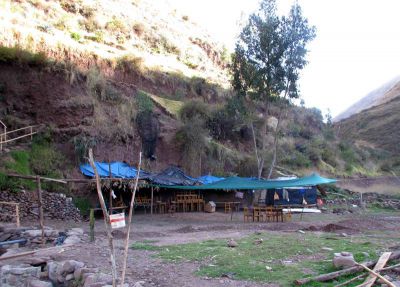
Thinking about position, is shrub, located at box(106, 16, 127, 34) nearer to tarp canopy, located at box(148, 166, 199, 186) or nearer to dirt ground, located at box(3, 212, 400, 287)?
tarp canopy, located at box(148, 166, 199, 186)

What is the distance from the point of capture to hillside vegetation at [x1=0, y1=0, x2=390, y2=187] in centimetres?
1811

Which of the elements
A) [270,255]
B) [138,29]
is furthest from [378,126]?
[270,255]

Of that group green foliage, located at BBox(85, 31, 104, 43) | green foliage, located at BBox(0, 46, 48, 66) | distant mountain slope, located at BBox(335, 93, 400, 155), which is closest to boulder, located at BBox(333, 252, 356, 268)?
green foliage, located at BBox(0, 46, 48, 66)

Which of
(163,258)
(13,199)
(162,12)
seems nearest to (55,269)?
(163,258)

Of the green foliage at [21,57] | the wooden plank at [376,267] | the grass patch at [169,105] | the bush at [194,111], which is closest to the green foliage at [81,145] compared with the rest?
the green foliage at [21,57]

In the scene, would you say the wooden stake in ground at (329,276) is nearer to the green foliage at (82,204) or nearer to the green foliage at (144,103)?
the green foliage at (82,204)

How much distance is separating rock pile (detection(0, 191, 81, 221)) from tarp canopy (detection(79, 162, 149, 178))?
152 cm

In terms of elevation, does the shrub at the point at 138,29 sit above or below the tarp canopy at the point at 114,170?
above

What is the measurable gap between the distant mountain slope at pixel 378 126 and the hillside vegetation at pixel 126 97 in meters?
13.3

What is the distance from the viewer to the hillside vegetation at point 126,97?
1811 centimetres

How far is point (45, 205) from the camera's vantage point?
14.5 m

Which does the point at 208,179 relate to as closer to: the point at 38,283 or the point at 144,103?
the point at 144,103

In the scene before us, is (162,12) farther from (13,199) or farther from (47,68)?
(13,199)

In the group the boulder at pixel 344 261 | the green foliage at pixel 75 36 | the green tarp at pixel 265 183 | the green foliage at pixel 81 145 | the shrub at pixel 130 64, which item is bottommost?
the boulder at pixel 344 261
